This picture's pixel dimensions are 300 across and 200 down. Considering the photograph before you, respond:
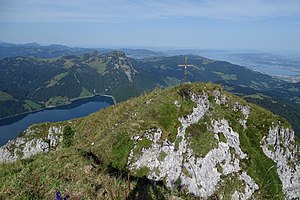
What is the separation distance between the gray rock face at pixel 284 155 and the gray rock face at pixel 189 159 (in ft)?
20.7

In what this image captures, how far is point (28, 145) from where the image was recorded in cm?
4547

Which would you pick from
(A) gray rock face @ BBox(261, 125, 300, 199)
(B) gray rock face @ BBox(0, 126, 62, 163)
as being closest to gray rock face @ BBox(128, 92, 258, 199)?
(A) gray rock face @ BBox(261, 125, 300, 199)

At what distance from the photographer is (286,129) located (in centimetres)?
3862

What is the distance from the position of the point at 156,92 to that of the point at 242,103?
481 inches

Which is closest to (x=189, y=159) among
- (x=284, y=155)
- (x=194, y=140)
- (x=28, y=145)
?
(x=194, y=140)

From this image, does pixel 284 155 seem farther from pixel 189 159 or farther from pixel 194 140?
pixel 189 159

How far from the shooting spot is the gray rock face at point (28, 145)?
41.6 m

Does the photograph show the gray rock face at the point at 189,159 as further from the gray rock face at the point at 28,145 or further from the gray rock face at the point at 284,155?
the gray rock face at the point at 28,145

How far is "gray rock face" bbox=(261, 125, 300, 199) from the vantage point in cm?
3633

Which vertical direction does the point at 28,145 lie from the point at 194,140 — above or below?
below

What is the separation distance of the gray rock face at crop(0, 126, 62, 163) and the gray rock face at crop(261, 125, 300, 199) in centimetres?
3002

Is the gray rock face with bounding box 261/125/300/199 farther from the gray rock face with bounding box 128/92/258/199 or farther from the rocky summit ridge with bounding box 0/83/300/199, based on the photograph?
the gray rock face with bounding box 128/92/258/199

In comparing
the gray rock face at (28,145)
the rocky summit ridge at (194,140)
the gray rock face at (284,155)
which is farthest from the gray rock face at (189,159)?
the gray rock face at (28,145)

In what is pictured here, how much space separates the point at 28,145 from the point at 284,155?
4008 centimetres
